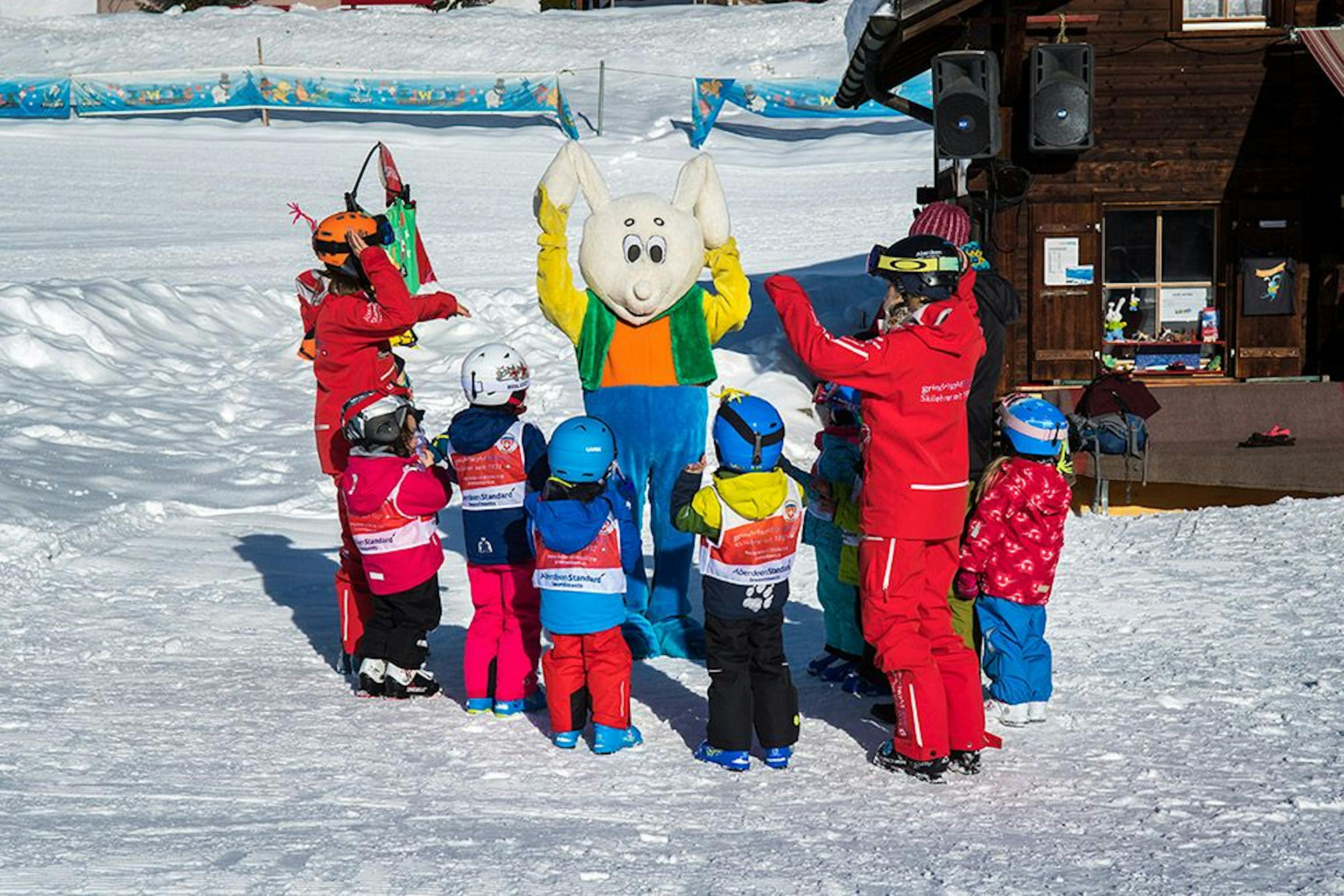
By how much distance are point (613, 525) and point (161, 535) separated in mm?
4246

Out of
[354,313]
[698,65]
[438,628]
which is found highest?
[698,65]

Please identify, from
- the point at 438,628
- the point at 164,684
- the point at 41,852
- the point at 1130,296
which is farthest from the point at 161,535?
the point at 1130,296

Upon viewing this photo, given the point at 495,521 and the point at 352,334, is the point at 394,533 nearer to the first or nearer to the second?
the point at 495,521

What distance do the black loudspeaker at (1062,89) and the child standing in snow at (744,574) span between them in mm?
7704

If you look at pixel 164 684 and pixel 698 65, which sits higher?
pixel 698 65

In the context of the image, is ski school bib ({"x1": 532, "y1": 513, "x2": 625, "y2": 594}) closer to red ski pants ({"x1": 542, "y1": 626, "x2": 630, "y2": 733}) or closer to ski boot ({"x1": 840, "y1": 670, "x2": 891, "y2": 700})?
red ski pants ({"x1": 542, "y1": 626, "x2": 630, "y2": 733})

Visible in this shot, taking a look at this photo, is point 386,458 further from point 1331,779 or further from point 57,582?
point 1331,779

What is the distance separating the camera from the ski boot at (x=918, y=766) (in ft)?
16.6

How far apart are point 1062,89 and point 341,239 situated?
7.45 m

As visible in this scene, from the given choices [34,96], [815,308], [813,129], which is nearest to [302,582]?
[815,308]

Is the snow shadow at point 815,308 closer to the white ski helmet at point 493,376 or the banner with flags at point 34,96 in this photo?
the white ski helmet at point 493,376

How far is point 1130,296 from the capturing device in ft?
44.8

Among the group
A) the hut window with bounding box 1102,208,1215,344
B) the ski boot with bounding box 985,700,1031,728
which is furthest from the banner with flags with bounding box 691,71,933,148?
the ski boot with bounding box 985,700,1031,728

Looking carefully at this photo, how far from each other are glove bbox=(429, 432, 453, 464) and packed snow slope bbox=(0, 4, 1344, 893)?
0.91m
